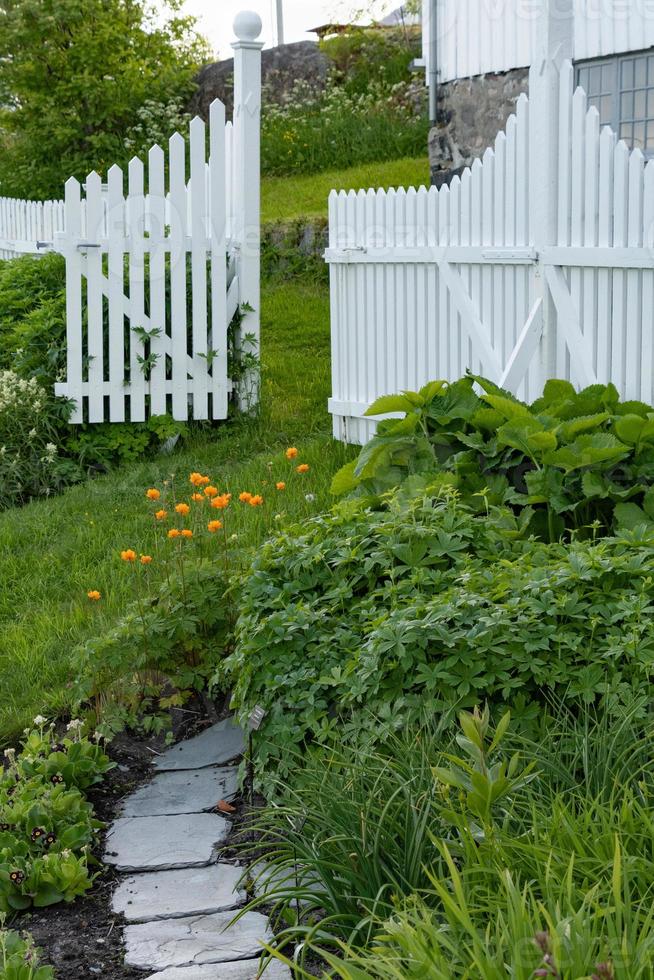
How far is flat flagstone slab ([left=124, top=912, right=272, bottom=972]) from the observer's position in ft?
8.75

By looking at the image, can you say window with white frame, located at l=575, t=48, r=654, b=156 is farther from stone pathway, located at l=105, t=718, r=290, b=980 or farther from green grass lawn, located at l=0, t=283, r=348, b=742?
stone pathway, located at l=105, t=718, r=290, b=980

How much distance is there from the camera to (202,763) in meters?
3.71

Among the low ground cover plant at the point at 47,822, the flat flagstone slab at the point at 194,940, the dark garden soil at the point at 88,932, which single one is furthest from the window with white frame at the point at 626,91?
the flat flagstone slab at the point at 194,940

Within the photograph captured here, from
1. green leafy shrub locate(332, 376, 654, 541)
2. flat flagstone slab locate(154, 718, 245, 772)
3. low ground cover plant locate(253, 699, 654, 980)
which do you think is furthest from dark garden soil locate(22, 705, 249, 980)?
green leafy shrub locate(332, 376, 654, 541)

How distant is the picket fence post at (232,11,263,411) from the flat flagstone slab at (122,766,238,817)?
15.0ft

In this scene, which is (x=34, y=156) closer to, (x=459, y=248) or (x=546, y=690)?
(x=459, y=248)

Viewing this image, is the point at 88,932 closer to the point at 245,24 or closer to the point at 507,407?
the point at 507,407

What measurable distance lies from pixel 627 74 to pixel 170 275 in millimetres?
6106

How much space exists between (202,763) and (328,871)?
3.91ft

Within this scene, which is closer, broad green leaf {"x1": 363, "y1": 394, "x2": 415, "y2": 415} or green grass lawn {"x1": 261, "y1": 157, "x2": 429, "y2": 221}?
broad green leaf {"x1": 363, "y1": 394, "x2": 415, "y2": 415}

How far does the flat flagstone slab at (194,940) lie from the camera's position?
2666 millimetres

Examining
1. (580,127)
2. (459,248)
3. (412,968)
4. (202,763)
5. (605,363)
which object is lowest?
(202,763)

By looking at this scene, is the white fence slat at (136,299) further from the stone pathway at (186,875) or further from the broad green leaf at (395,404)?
the stone pathway at (186,875)

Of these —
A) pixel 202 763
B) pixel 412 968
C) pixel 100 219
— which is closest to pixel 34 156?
pixel 100 219
